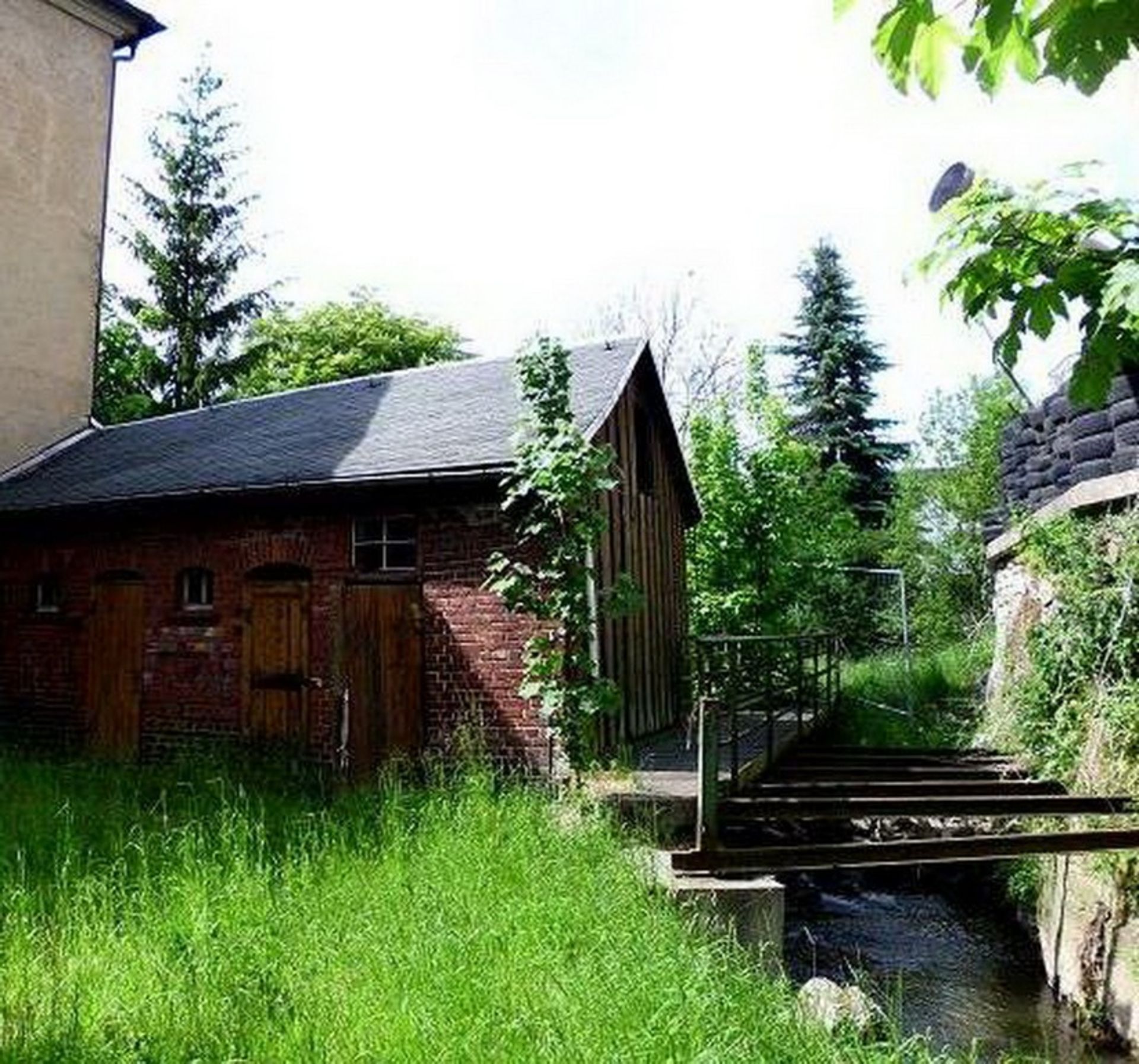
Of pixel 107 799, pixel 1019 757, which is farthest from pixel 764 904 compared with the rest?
pixel 107 799

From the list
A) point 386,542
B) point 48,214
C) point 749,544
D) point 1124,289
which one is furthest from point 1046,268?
point 48,214

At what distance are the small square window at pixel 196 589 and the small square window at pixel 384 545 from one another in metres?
2.09

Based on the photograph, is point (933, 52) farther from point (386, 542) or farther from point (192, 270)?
point (192, 270)

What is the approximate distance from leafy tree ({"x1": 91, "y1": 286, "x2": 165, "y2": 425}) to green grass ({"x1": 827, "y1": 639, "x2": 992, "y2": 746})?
18089 millimetres

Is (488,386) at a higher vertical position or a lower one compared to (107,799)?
higher

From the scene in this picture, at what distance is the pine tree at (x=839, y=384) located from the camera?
29.8 meters

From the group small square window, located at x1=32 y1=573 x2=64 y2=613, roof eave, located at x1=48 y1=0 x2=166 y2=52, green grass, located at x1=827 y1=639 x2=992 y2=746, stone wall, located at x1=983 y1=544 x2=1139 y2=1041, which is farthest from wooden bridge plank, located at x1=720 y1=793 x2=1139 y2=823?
roof eave, located at x1=48 y1=0 x2=166 y2=52

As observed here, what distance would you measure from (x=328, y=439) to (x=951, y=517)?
16357 millimetres

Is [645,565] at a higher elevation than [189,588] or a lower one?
higher

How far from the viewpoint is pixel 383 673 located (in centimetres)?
1002

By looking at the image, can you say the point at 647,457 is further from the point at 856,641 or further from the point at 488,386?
the point at 856,641

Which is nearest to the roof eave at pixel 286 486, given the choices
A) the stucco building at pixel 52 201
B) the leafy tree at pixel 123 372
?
the stucco building at pixel 52 201

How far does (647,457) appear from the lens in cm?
1308

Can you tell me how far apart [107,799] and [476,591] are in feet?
11.6
